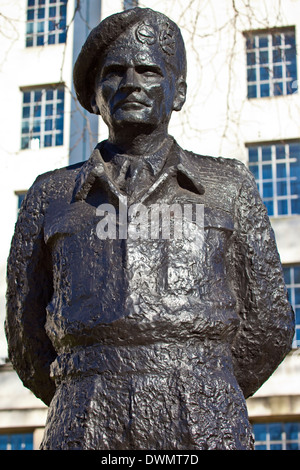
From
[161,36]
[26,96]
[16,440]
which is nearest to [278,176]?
[26,96]

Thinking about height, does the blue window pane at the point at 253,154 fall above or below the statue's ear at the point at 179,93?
above

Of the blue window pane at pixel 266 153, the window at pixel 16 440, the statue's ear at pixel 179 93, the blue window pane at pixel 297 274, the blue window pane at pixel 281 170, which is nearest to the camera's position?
the statue's ear at pixel 179 93

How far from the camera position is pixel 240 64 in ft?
62.1

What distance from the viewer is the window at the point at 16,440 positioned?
1694 centimetres

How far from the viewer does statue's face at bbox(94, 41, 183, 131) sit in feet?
12.0

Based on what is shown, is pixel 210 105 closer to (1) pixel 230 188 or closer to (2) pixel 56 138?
Result: (2) pixel 56 138

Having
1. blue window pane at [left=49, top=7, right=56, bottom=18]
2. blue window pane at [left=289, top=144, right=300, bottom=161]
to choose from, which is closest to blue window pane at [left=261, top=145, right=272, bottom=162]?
blue window pane at [left=289, top=144, right=300, bottom=161]

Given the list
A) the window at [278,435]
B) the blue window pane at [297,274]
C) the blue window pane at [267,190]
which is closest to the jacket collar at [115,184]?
the window at [278,435]

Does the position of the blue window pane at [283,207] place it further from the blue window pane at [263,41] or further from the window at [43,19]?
the window at [43,19]

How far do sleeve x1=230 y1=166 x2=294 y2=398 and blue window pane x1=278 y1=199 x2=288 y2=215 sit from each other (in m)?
14.6

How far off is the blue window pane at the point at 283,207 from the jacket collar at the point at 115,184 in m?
14.6

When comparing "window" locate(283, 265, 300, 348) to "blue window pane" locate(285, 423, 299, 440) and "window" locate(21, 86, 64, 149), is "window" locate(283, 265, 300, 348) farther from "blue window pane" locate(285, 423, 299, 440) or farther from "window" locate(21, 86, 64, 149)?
"window" locate(21, 86, 64, 149)
